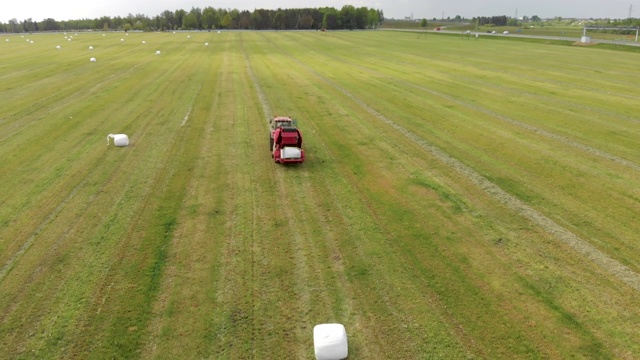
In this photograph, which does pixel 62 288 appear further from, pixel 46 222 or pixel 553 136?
pixel 553 136

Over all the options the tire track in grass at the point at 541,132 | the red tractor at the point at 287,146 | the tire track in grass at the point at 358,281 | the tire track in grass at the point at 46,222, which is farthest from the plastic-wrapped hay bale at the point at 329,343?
the tire track in grass at the point at 541,132

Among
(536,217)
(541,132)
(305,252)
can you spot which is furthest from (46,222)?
(541,132)

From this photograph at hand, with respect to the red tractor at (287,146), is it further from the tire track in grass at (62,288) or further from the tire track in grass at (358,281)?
the tire track in grass at (62,288)

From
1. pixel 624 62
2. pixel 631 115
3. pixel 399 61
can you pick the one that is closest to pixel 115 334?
pixel 631 115

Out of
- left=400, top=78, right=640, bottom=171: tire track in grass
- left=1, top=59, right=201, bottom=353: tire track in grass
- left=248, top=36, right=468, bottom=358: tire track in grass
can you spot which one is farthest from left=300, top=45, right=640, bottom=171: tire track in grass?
left=1, top=59, right=201, bottom=353: tire track in grass

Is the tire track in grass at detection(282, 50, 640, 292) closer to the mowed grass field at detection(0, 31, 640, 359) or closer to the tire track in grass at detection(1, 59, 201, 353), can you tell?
the mowed grass field at detection(0, 31, 640, 359)

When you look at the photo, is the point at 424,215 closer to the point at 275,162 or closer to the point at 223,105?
the point at 275,162
